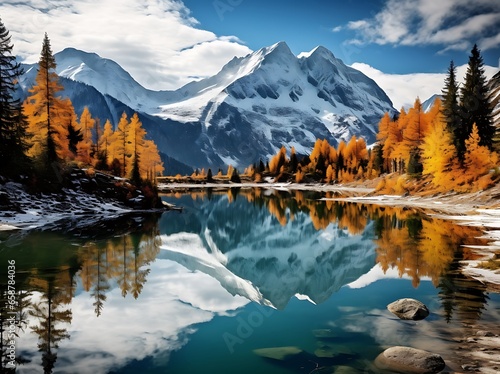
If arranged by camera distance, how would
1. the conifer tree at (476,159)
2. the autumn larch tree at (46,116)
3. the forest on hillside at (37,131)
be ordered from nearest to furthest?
the forest on hillside at (37,131) < the autumn larch tree at (46,116) < the conifer tree at (476,159)

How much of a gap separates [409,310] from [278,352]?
20.1 feet

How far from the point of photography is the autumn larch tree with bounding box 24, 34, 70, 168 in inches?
1851

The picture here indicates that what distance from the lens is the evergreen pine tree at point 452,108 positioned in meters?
64.3

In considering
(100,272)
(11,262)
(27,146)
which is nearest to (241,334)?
(100,272)

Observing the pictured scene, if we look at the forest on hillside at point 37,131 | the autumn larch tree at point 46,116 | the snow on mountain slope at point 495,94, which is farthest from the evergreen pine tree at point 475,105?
the autumn larch tree at point 46,116

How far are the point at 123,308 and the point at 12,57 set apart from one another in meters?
37.4

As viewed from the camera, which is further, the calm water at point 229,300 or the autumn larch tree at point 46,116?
the autumn larch tree at point 46,116

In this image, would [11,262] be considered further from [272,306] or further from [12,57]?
[12,57]

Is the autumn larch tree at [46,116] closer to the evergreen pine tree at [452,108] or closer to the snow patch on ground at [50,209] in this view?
the snow patch on ground at [50,209]

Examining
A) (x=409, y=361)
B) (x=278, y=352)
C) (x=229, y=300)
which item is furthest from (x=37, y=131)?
(x=409, y=361)

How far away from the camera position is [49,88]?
48.8 metres

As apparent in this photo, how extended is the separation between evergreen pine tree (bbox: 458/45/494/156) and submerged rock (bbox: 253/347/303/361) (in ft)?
198

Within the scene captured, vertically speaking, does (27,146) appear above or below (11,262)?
above

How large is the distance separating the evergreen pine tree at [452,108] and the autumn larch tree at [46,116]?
5729 centimetres
